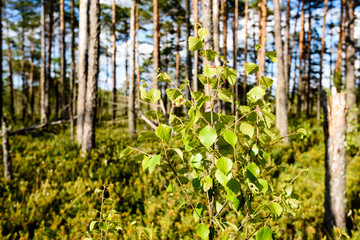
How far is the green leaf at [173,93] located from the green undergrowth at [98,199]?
1.32 metres

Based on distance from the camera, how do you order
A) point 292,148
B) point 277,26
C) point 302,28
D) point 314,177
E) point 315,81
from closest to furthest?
point 314,177, point 292,148, point 277,26, point 302,28, point 315,81

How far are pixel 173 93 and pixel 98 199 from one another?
3808 mm

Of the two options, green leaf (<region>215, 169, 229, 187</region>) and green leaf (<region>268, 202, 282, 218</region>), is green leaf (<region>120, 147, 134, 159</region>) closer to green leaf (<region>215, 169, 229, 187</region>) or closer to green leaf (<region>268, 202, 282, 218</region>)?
green leaf (<region>215, 169, 229, 187</region>)

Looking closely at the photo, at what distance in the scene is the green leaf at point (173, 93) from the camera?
121cm

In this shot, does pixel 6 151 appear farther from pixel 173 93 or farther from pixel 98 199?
pixel 173 93

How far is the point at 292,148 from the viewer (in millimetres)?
7996

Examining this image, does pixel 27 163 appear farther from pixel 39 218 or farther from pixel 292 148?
pixel 292 148

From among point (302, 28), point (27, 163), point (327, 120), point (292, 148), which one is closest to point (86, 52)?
point (27, 163)

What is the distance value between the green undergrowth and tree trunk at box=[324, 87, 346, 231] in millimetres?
194

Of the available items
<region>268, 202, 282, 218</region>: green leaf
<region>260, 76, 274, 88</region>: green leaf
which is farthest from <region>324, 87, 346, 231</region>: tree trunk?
<region>268, 202, 282, 218</region>: green leaf

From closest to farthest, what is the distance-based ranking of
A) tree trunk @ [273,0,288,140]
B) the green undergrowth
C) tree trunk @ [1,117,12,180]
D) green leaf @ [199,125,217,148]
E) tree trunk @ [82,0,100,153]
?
green leaf @ [199,125,217,148]
the green undergrowth
tree trunk @ [1,117,12,180]
tree trunk @ [82,0,100,153]
tree trunk @ [273,0,288,140]

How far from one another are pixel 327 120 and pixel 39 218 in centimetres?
484

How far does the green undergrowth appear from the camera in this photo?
335 cm

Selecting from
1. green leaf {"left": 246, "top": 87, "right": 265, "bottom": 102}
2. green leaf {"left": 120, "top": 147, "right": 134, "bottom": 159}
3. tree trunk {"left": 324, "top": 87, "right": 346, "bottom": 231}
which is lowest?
tree trunk {"left": 324, "top": 87, "right": 346, "bottom": 231}
